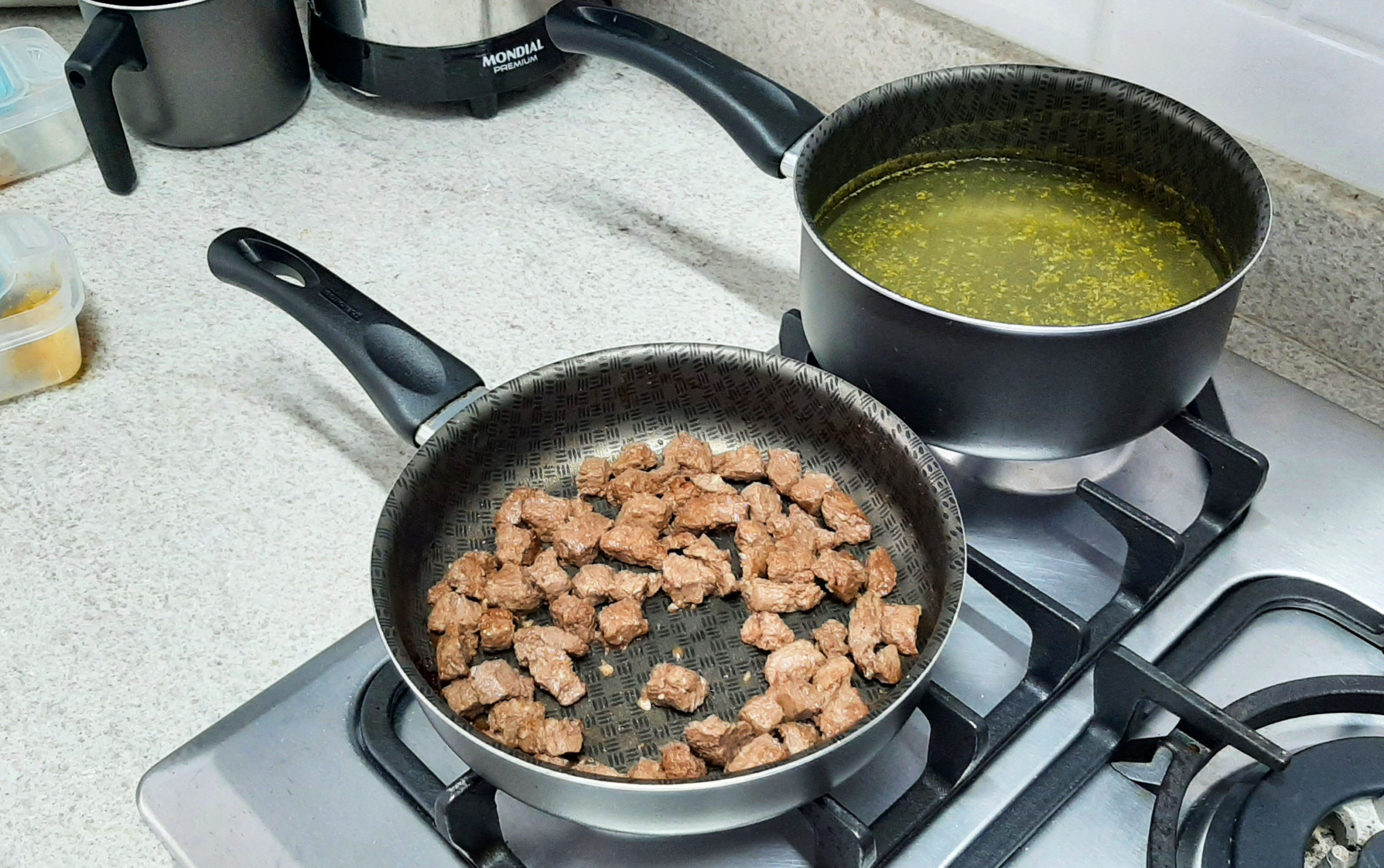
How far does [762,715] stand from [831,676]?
0.04 meters

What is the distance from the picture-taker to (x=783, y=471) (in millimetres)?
733

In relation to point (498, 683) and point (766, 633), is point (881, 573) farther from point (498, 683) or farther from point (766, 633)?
point (498, 683)

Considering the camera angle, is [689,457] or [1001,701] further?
[689,457]

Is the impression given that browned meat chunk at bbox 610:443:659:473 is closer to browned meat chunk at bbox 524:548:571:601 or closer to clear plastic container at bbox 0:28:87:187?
browned meat chunk at bbox 524:548:571:601

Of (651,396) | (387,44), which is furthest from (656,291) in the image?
(387,44)

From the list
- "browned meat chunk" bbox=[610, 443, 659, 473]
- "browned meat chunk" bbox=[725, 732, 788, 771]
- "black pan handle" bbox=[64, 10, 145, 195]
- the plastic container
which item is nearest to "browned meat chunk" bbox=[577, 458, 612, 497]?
"browned meat chunk" bbox=[610, 443, 659, 473]

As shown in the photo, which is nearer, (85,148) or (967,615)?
(967,615)

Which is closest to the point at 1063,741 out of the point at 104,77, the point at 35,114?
the point at 104,77

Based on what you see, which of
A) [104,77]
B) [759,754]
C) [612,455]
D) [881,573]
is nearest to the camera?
[759,754]

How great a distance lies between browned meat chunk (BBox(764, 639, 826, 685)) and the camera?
0.62m

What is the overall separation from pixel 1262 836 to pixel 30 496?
0.74 metres

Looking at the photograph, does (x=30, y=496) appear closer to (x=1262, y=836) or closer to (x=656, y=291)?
(x=656, y=291)

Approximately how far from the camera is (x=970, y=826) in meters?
0.58

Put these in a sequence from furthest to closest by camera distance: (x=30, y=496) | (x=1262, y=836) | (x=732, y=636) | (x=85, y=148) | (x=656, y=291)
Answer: (x=85, y=148) → (x=656, y=291) → (x=30, y=496) → (x=732, y=636) → (x=1262, y=836)
